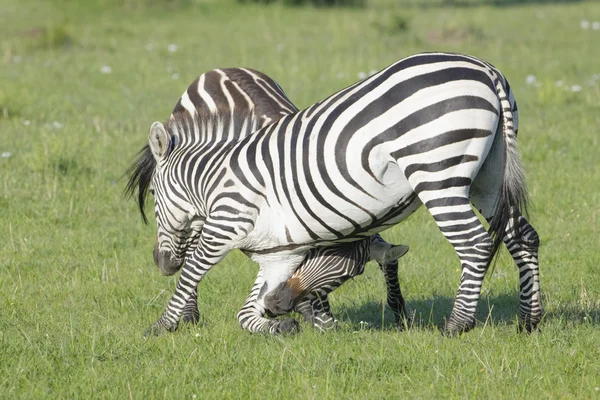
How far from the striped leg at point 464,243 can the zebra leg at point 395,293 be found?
31.8 inches

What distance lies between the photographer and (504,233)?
19.9ft

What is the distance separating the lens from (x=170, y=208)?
259 inches

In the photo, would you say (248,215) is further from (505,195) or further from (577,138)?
(577,138)

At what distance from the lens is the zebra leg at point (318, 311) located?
249 inches

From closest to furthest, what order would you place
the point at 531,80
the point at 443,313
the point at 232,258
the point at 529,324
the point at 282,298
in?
the point at 282,298 → the point at 529,324 → the point at 443,313 → the point at 232,258 → the point at 531,80

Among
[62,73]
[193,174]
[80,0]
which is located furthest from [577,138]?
[80,0]

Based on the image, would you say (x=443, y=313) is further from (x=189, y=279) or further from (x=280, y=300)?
(x=189, y=279)

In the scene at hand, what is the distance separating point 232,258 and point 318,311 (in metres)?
2.13

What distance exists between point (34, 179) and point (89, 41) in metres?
9.01

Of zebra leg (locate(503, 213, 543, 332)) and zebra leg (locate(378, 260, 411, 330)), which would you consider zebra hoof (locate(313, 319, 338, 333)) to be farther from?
zebra leg (locate(503, 213, 543, 332))

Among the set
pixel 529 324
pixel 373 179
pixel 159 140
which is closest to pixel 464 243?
pixel 373 179

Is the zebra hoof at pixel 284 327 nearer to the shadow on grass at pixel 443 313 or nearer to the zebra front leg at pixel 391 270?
the shadow on grass at pixel 443 313

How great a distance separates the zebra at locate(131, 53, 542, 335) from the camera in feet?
17.4

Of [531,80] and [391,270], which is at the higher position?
[531,80]
